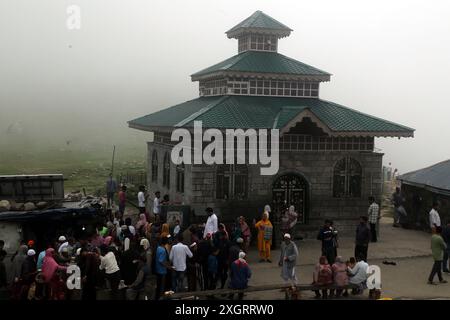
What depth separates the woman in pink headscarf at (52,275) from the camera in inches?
539

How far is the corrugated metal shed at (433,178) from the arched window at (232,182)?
888 centimetres

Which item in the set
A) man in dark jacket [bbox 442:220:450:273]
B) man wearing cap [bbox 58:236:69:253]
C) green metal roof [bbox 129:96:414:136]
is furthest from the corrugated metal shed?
man wearing cap [bbox 58:236:69:253]

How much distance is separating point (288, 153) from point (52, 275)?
1181cm

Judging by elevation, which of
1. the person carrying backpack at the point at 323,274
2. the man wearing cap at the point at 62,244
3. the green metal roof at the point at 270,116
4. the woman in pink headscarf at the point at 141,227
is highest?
the green metal roof at the point at 270,116

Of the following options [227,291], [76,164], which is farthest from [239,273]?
[76,164]

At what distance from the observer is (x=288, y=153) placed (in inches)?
889

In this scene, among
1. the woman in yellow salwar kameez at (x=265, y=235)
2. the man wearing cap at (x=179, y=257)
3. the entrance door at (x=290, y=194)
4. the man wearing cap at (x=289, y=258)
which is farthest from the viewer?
the entrance door at (x=290, y=194)

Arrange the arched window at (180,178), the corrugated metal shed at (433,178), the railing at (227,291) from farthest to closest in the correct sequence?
1. the corrugated metal shed at (433,178)
2. the arched window at (180,178)
3. the railing at (227,291)

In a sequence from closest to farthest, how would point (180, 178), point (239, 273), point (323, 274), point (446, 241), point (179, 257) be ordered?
point (239, 273) → point (323, 274) → point (179, 257) → point (446, 241) → point (180, 178)

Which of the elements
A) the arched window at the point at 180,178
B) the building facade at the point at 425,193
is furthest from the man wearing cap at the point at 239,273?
the building facade at the point at 425,193

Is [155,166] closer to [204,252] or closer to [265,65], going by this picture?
[265,65]

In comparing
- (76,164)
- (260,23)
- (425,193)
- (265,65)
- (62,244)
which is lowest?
(62,244)

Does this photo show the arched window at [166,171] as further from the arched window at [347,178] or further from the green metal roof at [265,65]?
the arched window at [347,178]
